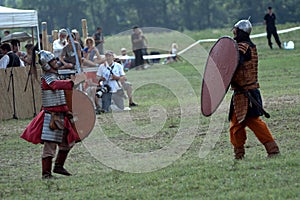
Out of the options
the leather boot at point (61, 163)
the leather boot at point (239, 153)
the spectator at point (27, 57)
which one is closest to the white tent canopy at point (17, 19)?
the spectator at point (27, 57)

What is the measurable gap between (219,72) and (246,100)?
1.42 ft

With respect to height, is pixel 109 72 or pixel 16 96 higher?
pixel 109 72

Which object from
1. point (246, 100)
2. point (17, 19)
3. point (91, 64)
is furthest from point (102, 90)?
point (246, 100)

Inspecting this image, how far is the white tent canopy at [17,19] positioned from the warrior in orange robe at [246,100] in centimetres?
973

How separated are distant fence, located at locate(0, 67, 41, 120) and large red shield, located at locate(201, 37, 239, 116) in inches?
305

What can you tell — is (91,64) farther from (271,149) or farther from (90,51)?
(271,149)

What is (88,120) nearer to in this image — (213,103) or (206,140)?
(213,103)

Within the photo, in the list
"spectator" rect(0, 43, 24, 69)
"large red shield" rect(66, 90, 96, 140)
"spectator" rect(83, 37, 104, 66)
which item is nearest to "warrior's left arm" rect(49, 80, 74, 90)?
"large red shield" rect(66, 90, 96, 140)

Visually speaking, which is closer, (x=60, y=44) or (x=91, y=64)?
(x=91, y=64)

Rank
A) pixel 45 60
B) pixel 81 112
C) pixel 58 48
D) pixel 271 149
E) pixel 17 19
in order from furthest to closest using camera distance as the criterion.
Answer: pixel 17 19, pixel 58 48, pixel 81 112, pixel 271 149, pixel 45 60

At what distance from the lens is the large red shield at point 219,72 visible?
8609mm

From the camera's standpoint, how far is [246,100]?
8758 mm

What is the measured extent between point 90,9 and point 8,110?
6474cm

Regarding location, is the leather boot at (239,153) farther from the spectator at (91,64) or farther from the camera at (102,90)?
the spectator at (91,64)
